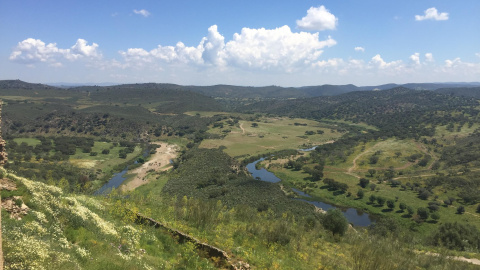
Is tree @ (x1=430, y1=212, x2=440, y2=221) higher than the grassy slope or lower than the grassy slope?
lower

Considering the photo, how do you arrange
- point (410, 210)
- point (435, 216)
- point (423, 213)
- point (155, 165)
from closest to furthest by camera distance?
point (435, 216)
point (423, 213)
point (410, 210)
point (155, 165)

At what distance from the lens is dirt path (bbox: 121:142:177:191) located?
286 feet

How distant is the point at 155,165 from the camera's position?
10975 centimetres

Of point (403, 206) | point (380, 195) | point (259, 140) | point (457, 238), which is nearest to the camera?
point (457, 238)

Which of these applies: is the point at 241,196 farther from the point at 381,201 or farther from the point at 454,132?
the point at 454,132

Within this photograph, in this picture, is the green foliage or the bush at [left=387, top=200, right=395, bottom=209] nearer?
the green foliage

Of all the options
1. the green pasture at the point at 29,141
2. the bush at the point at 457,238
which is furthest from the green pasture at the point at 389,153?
the green pasture at the point at 29,141

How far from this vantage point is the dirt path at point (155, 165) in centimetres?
8712

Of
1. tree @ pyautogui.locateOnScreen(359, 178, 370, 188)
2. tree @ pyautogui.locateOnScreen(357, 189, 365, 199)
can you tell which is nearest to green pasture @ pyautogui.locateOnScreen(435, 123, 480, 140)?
tree @ pyautogui.locateOnScreen(359, 178, 370, 188)

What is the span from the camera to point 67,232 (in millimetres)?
13578

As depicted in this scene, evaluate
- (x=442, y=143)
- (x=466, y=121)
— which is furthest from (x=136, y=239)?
(x=466, y=121)

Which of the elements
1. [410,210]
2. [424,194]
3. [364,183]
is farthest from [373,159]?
[410,210]

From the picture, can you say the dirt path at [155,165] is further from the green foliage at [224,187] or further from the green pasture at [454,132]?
the green pasture at [454,132]

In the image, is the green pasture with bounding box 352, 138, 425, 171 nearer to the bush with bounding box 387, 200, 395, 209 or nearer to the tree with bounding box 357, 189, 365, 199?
the tree with bounding box 357, 189, 365, 199
